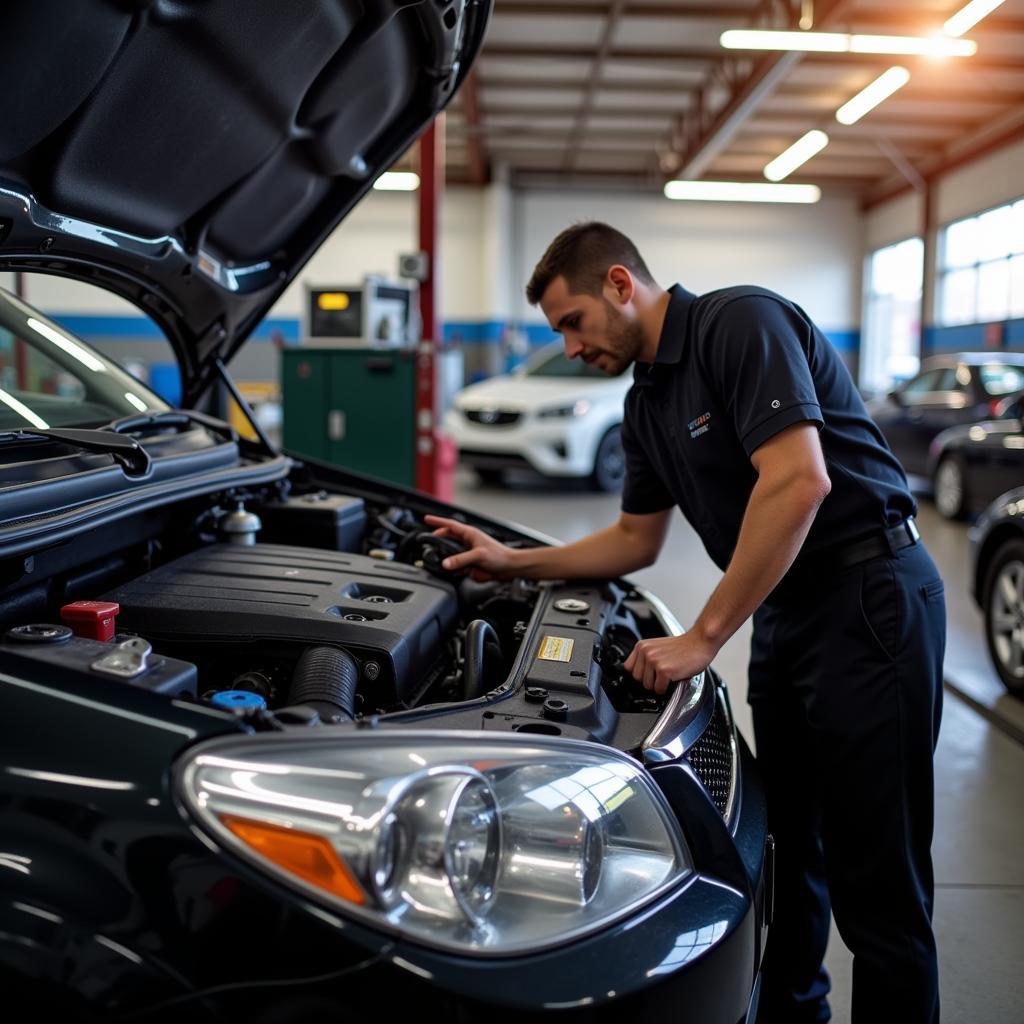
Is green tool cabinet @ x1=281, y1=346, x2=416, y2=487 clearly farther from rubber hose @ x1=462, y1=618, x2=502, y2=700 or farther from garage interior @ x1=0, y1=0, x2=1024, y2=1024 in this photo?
rubber hose @ x1=462, y1=618, x2=502, y2=700

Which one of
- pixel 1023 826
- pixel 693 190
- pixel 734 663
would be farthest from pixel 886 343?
pixel 1023 826

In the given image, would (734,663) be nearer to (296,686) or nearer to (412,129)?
(412,129)

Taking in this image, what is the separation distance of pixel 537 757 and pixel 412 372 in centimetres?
536

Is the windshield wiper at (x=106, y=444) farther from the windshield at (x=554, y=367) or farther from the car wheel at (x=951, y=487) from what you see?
the windshield at (x=554, y=367)

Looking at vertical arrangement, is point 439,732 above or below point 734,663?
above

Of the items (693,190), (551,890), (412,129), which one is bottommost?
(551,890)

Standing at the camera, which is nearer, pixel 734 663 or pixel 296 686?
pixel 296 686

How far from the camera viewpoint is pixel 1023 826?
2592 mm

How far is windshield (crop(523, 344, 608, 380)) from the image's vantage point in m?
8.90

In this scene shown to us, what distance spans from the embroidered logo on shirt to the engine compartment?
367mm

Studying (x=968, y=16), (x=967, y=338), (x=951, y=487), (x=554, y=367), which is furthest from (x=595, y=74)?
(x=951, y=487)

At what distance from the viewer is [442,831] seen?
91 cm

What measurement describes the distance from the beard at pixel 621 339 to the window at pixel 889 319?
1587cm

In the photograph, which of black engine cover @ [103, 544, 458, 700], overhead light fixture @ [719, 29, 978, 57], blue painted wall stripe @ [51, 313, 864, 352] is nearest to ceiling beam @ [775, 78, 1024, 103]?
overhead light fixture @ [719, 29, 978, 57]
